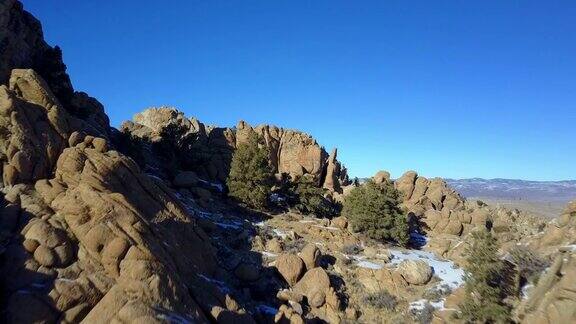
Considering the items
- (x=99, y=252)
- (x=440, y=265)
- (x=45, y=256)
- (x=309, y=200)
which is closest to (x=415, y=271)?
(x=440, y=265)

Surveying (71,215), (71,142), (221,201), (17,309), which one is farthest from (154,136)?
(17,309)

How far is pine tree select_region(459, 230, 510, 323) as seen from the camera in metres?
23.9

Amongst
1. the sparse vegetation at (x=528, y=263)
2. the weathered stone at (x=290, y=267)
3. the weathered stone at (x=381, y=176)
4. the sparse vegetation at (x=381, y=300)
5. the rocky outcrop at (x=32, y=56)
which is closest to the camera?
the sparse vegetation at (x=528, y=263)

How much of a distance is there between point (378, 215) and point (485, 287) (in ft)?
60.6

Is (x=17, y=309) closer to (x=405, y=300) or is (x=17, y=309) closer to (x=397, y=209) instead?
(x=405, y=300)

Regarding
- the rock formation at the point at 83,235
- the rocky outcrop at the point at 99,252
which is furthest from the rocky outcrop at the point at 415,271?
the rocky outcrop at the point at 99,252

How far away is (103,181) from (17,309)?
342 inches

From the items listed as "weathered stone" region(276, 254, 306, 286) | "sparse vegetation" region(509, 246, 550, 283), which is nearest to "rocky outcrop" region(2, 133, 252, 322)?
"weathered stone" region(276, 254, 306, 286)

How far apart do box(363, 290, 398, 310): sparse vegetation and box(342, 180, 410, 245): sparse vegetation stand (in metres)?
10.5

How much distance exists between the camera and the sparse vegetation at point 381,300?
3061 cm

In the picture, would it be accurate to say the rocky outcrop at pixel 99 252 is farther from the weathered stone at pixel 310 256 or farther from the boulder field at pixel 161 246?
the weathered stone at pixel 310 256

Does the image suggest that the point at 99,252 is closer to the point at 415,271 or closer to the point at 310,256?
the point at 310,256

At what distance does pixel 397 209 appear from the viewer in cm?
4600

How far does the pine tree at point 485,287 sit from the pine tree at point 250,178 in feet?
75.4
